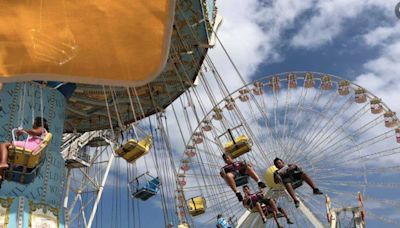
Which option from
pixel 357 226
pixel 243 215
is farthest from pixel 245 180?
pixel 357 226

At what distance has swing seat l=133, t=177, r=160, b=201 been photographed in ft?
71.6

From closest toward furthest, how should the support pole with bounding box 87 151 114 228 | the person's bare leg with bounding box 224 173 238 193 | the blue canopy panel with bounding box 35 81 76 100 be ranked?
1. the person's bare leg with bounding box 224 173 238 193
2. the blue canopy panel with bounding box 35 81 76 100
3. the support pole with bounding box 87 151 114 228

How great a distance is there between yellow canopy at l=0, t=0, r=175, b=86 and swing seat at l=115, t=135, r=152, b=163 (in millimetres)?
10259

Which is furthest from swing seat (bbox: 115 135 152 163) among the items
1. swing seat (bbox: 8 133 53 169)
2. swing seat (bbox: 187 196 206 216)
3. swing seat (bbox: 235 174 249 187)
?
swing seat (bbox: 8 133 53 169)

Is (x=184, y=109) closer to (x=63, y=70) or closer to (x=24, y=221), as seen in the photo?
(x=24, y=221)

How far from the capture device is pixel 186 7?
17.8 meters

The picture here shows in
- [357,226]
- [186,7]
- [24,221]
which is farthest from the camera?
[357,226]

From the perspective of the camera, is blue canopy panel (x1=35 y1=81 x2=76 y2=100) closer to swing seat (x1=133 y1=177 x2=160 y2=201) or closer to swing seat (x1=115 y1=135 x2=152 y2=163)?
swing seat (x1=115 y1=135 x2=152 y2=163)

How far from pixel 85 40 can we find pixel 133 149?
10.5 metres

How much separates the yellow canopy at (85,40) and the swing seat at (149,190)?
16727 mm

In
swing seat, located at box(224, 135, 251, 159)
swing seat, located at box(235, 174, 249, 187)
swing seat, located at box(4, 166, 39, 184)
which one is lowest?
swing seat, located at box(4, 166, 39, 184)

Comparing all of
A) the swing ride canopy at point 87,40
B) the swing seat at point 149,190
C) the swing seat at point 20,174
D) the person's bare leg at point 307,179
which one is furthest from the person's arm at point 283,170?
the swing seat at point 149,190

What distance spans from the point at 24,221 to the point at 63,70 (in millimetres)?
10602

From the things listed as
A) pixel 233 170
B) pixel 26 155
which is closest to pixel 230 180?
pixel 233 170
